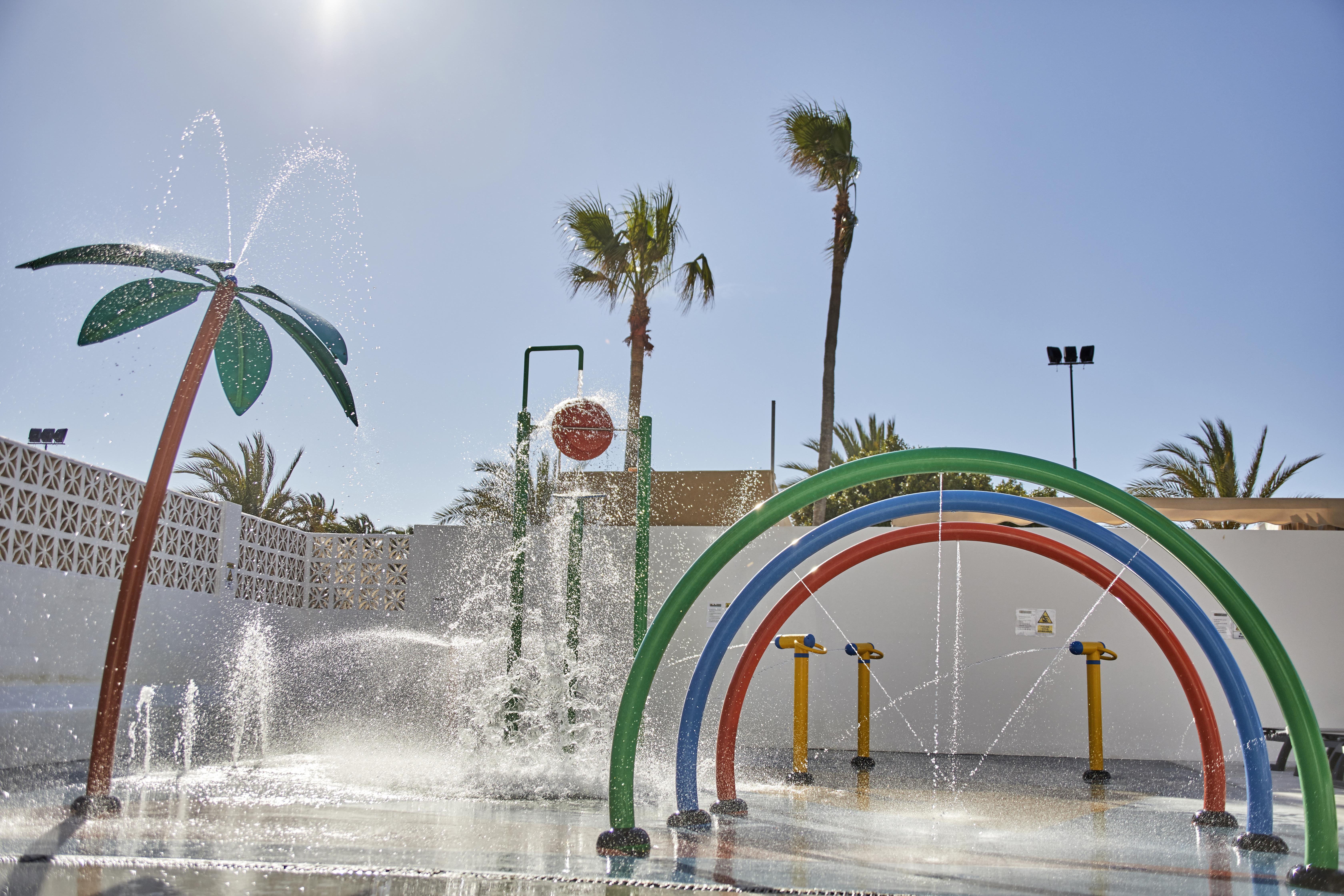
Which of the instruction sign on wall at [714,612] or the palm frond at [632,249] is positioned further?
the palm frond at [632,249]

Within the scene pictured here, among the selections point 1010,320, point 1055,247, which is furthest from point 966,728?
point 1010,320

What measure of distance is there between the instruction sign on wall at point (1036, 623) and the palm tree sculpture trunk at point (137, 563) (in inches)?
350

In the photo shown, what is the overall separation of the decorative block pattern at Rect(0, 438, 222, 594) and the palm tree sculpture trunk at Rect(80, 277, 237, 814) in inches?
87.5

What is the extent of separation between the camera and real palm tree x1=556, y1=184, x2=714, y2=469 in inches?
637

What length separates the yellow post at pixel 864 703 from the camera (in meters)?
9.10

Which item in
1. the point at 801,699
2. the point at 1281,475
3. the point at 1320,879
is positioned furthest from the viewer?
the point at 1281,475

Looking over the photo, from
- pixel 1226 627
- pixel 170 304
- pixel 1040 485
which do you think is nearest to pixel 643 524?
pixel 170 304

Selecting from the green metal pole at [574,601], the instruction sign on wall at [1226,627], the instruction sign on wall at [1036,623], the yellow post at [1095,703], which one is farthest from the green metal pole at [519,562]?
the instruction sign on wall at [1226,627]

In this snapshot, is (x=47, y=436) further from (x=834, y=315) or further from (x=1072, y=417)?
(x=1072, y=417)

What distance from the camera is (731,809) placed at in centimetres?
573

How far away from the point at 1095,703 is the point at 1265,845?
4039mm

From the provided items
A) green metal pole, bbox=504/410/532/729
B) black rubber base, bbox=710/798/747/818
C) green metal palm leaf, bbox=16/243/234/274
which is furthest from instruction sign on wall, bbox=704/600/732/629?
green metal palm leaf, bbox=16/243/234/274

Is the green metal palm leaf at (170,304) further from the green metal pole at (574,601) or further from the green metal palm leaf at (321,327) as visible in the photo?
the green metal pole at (574,601)

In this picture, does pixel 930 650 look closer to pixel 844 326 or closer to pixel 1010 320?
pixel 844 326
